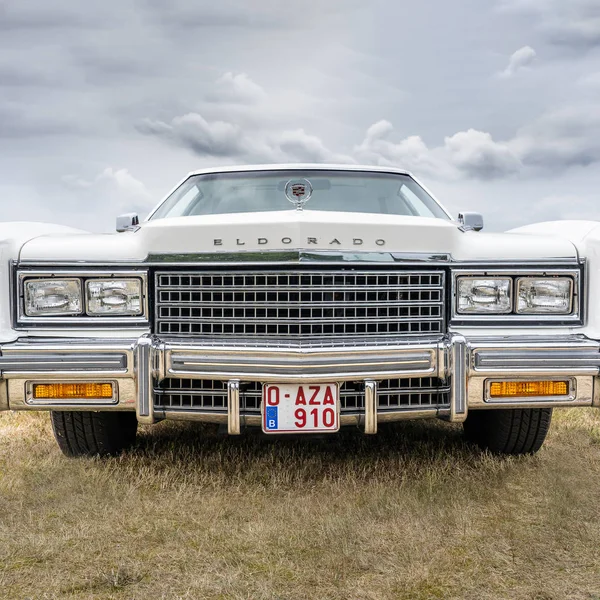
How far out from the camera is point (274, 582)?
2227 mm

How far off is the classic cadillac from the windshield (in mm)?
858

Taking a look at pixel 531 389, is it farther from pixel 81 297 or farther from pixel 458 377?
pixel 81 297

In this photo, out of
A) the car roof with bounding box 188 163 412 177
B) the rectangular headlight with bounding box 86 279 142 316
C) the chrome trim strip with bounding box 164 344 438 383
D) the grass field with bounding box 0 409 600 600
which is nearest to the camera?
the grass field with bounding box 0 409 600 600

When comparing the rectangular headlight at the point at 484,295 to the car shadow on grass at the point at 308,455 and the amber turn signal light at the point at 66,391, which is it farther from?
the amber turn signal light at the point at 66,391

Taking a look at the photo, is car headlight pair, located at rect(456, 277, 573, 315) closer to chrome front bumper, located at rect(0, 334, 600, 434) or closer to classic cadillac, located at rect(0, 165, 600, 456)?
classic cadillac, located at rect(0, 165, 600, 456)

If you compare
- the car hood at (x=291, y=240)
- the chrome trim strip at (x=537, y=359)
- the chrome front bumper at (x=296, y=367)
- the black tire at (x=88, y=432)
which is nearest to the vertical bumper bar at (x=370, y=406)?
the chrome front bumper at (x=296, y=367)

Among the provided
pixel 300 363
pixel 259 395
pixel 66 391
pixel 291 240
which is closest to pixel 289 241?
pixel 291 240

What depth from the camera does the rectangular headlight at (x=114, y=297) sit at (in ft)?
10.0

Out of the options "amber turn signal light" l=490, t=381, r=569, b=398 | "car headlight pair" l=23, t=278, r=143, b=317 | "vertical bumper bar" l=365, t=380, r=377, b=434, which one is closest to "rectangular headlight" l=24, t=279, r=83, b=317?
"car headlight pair" l=23, t=278, r=143, b=317

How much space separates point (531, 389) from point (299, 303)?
3.84 feet

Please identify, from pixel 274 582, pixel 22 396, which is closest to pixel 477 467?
pixel 274 582

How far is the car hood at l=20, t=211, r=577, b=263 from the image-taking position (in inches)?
113

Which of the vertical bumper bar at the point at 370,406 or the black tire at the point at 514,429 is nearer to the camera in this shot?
the vertical bumper bar at the point at 370,406

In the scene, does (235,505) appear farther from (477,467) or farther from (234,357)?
(477,467)
